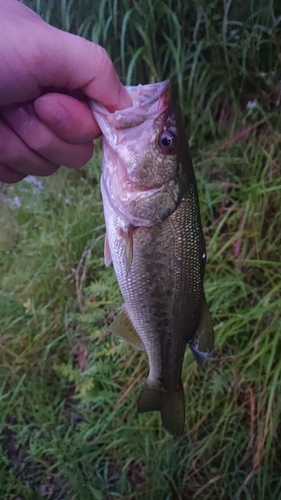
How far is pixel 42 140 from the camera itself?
123 centimetres

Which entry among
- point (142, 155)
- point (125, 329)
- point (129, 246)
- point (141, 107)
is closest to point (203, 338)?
point (125, 329)

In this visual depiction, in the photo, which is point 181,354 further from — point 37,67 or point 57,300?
point 57,300

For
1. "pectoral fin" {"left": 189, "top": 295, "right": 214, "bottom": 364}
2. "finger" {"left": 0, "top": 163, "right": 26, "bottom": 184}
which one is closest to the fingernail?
"finger" {"left": 0, "top": 163, "right": 26, "bottom": 184}

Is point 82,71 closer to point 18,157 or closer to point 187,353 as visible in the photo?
point 18,157

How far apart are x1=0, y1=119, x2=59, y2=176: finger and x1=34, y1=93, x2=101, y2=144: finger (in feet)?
0.54

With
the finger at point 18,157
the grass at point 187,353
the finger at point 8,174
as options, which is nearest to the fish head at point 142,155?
the finger at point 18,157

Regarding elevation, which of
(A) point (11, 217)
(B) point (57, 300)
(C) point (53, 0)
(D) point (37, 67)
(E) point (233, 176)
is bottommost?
(B) point (57, 300)

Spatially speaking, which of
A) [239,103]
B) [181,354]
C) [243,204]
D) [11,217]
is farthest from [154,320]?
[11,217]

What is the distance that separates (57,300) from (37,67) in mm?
1533

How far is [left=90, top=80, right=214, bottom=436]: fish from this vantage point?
42.1 inches

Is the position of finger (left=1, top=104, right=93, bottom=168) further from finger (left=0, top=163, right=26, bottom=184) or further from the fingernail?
finger (left=0, top=163, right=26, bottom=184)

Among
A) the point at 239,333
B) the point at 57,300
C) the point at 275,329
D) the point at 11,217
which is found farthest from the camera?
the point at 11,217

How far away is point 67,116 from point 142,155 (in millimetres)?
255

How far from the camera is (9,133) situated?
1.25m
